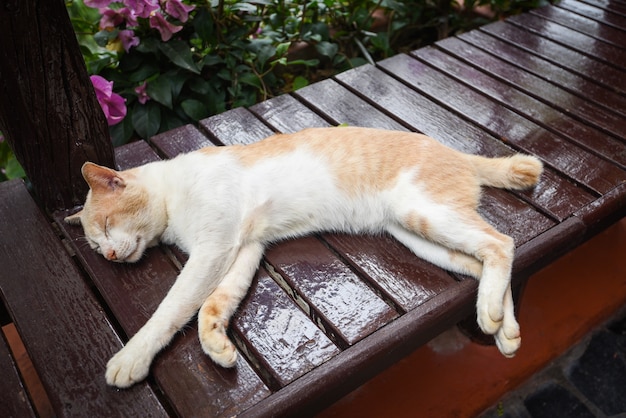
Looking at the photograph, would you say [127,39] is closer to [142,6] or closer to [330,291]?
[142,6]

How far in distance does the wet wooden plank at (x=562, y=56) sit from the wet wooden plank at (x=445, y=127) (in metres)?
0.77

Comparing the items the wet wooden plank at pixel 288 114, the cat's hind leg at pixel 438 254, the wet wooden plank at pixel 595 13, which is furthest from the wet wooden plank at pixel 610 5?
the cat's hind leg at pixel 438 254

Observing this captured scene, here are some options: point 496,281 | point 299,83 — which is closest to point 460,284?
point 496,281

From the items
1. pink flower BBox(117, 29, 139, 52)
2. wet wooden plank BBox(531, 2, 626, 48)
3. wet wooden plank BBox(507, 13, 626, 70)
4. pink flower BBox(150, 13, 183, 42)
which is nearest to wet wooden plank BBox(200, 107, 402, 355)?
pink flower BBox(150, 13, 183, 42)

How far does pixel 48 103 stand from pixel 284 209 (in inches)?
30.2

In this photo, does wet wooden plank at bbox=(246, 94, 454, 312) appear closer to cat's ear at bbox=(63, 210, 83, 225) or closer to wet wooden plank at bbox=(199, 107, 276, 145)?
wet wooden plank at bbox=(199, 107, 276, 145)

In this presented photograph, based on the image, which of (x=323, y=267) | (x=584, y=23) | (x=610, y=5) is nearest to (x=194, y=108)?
(x=323, y=267)

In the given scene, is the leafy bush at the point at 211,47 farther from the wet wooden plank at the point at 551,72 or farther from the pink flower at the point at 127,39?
the wet wooden plank at the point at 551,72

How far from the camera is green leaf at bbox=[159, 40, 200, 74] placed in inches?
96.7

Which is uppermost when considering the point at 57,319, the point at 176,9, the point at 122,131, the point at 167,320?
the point at 176,9

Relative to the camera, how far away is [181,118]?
2.66 meters

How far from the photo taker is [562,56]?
8.86ft

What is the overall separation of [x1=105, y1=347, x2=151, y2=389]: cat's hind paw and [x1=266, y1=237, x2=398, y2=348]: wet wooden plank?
0.47 meters

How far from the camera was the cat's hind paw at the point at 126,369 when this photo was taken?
136cm
